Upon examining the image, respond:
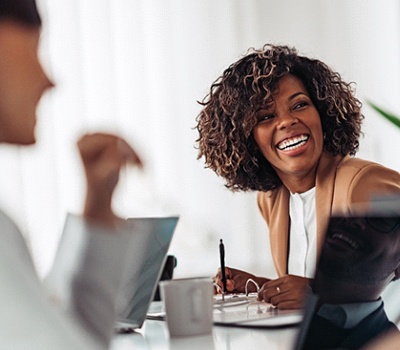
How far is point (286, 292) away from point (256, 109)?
777mm

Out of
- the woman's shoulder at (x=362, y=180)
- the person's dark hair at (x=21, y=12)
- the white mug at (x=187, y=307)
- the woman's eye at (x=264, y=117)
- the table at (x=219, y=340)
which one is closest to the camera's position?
the person's dark hair at (x=21, y=12)

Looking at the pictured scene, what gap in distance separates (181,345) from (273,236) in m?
1.22

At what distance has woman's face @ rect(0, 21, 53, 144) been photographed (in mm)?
712

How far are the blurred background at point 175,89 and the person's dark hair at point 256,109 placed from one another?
65 cm

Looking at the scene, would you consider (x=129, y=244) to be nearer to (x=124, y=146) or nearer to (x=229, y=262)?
(x=124, y=146)

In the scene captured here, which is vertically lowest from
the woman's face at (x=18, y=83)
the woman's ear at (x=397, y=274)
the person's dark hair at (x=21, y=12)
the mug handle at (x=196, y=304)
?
the mug handle at (x=196, y=304)

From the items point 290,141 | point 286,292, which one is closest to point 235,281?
point 290,141

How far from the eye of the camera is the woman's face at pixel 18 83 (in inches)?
28.0

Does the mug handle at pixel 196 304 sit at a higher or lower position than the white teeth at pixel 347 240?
lower

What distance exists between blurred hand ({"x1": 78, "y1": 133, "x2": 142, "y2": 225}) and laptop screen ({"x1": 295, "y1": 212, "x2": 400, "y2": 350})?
8.8 inches

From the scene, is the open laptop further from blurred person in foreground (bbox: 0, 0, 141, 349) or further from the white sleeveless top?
the white sleeveless top

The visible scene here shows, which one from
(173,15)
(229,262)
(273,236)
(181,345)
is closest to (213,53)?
(173,15)

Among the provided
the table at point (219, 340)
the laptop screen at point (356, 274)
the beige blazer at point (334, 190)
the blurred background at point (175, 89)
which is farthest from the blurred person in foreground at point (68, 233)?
the blurred background at point (175, 89)

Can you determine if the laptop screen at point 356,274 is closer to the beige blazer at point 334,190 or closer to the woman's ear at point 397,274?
the woman's ear at point 397,274
